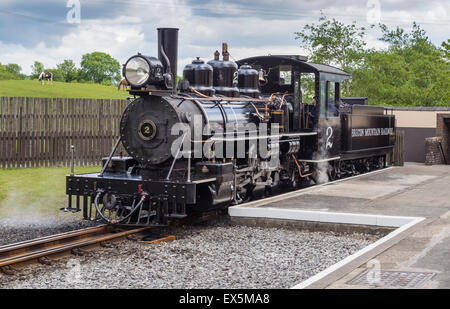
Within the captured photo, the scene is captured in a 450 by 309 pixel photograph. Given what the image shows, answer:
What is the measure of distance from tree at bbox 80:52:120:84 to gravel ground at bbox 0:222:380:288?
5808 centimetres

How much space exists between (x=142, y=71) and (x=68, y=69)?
5845 centimetres

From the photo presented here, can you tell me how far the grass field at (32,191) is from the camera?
12.3 meters

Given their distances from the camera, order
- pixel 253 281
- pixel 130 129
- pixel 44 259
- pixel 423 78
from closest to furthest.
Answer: pixel 253 281
pixel 44 259
pixel 130 129
pixel 423 78

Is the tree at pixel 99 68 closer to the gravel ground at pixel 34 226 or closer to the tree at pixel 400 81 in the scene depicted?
the tree at pixel 400 81

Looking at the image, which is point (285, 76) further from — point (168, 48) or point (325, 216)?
point (325, 216)

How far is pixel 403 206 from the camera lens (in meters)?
10.9

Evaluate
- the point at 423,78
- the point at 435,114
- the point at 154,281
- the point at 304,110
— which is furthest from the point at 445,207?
the point at 423,78

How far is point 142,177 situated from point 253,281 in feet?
12.6

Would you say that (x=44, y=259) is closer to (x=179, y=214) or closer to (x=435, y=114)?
(x=179, y=214)

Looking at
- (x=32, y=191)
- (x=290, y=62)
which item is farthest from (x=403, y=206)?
(x=32, y=191)

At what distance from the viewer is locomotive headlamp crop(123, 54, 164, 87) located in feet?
32.3

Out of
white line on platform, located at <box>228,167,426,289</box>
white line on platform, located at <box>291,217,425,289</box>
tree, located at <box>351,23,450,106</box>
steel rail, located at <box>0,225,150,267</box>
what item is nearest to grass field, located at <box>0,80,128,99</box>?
tree, located at <box>351,23,450,106</box>
